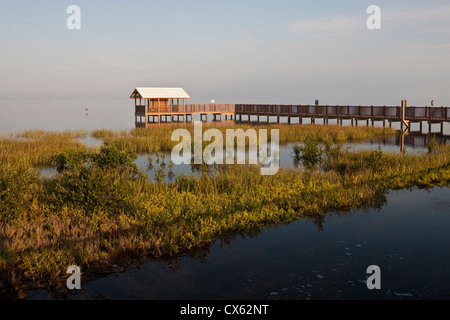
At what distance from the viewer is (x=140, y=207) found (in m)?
11.8

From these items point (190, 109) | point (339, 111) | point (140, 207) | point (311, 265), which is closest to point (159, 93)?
point (190, 109)

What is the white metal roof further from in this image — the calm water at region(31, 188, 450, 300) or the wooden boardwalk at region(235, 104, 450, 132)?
the calm water at region(31, 188, 450, 300)

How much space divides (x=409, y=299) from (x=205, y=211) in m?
5.85

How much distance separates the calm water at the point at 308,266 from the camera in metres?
7.77

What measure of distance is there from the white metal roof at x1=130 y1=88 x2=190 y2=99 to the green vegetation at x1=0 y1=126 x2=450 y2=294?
3265 centimetres

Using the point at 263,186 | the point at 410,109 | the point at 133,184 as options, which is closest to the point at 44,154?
the point at 133,184

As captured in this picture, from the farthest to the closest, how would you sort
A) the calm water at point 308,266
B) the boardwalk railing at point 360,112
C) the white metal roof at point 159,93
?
→ the white metal roof at point 159,93, the boardwalk railing at point 360,112, the calm water at point 308,266

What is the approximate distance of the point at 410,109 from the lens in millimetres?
38969

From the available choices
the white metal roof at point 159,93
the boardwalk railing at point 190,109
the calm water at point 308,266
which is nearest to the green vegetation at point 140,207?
the calm water at point 308,266

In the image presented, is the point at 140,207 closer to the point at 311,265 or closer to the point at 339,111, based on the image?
the point at 311,265

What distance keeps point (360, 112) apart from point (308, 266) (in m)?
35.6

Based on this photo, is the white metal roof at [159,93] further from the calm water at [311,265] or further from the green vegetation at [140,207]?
the calm water at [311,265]

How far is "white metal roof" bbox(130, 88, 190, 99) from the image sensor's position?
50.7 meters

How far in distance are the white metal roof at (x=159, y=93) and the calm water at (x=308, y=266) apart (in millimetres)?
41169
